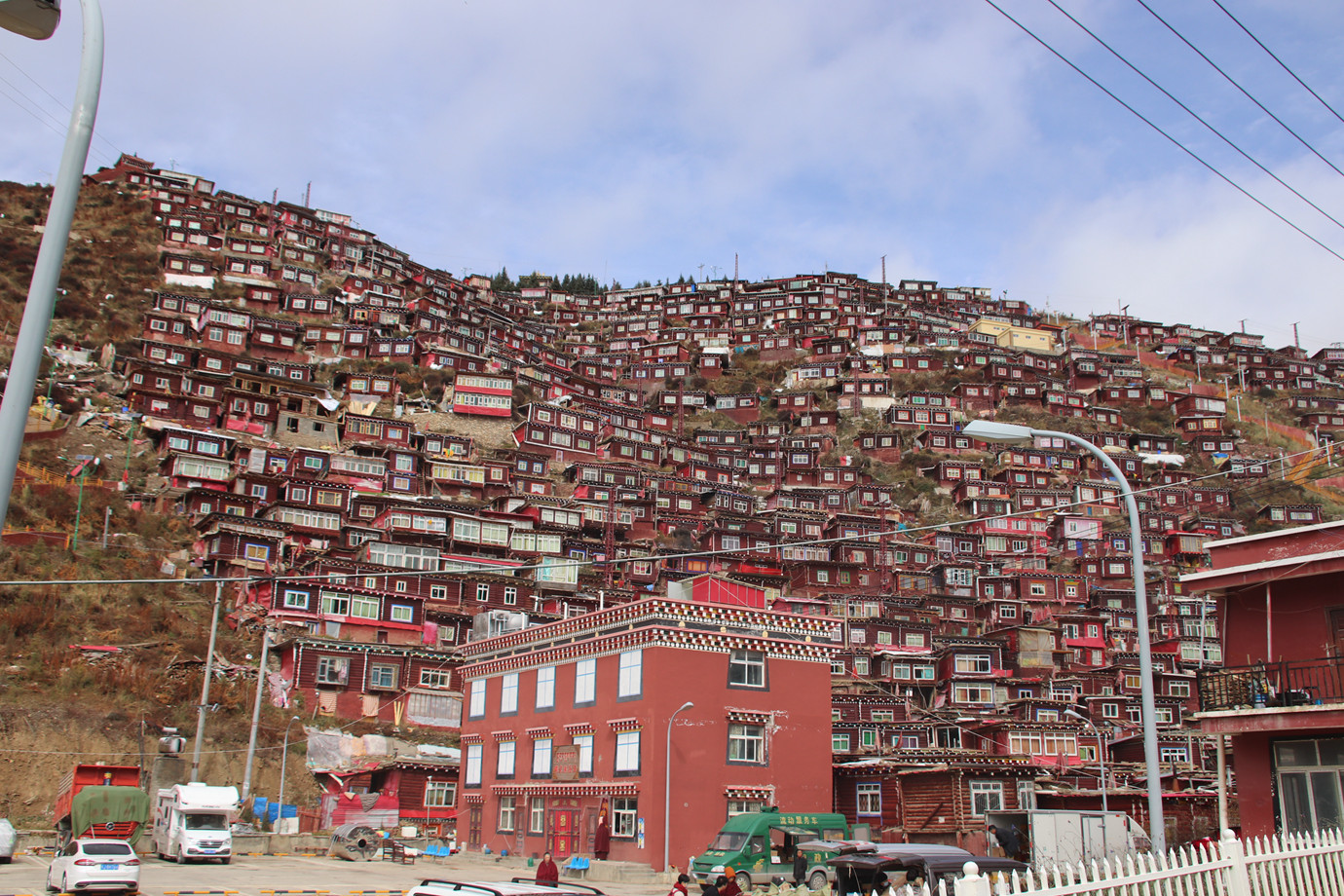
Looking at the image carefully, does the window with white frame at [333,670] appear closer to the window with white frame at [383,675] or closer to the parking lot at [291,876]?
the window with white frame at [383,675]

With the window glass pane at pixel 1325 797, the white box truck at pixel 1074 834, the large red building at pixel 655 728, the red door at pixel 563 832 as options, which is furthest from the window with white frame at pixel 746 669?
the window glass pane at pixel 1325 797

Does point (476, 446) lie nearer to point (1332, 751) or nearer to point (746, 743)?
point (746, 743)

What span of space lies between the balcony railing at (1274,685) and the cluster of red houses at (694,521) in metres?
4.99

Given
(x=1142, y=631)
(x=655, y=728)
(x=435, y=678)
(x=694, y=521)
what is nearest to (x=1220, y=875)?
(x=1142, y=631)

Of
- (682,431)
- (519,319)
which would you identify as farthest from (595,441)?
(519,319)

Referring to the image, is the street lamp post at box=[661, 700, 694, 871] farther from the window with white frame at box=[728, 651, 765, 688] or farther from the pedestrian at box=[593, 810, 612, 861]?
the window with white frame at box=[728, 651, 765, 688]

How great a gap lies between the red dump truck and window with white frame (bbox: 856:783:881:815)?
2879 centimetres

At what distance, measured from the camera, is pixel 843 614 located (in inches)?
3492

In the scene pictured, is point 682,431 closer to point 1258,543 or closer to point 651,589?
point 651,589

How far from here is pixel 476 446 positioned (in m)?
108

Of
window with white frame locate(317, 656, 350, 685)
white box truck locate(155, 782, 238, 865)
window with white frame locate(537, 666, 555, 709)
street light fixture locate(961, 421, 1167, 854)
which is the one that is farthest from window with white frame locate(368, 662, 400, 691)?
street light fixture locate(961, 421, 1167, 854)

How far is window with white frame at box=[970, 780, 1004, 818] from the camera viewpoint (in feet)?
152

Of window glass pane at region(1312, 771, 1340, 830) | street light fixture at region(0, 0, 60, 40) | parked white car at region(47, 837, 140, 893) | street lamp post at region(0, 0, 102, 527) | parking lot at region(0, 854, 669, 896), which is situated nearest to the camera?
street lamp post at region(0, 0, 102, 527)

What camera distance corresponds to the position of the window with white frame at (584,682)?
4219 cm
